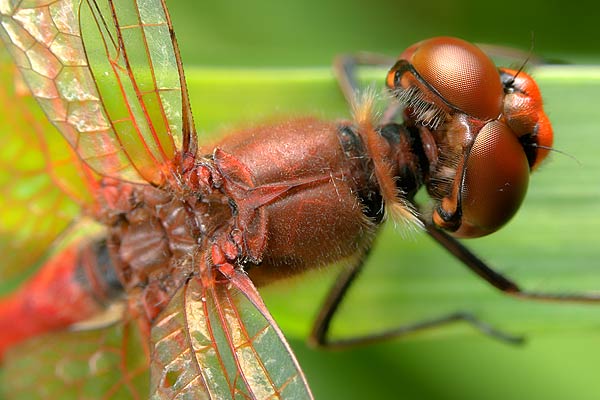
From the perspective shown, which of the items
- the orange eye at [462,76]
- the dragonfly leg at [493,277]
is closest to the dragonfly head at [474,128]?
the orange eye at [462,76]

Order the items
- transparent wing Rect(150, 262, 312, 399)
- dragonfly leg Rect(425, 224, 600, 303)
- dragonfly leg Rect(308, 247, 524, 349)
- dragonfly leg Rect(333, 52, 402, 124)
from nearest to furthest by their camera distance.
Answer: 1. transparent wing Rect(150, 262, 312, 399)
2. dragonfly leg Rect(425, 224, 600, 303)
3. dragonfly leg Rect(308, 247, 524, 349)
4. dragonfly leg Rect(333, 52, 402, 124)

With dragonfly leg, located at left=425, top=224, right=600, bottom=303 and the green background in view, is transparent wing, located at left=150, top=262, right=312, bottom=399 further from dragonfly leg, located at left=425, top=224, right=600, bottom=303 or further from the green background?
dragonfly leg, located at left=425, top=224, right=600, bottom=303

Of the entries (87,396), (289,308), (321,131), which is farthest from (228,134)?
(87,396)

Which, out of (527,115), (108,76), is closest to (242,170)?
(108,76)

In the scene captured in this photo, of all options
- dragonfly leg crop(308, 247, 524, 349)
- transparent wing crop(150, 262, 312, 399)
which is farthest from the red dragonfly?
dragonfly leg crop(308, 247, 524, 349)

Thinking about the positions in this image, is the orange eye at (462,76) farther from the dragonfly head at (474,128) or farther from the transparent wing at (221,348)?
the transparent wing at (221,348)

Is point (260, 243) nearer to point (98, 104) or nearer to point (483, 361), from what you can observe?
point (98, 104)
